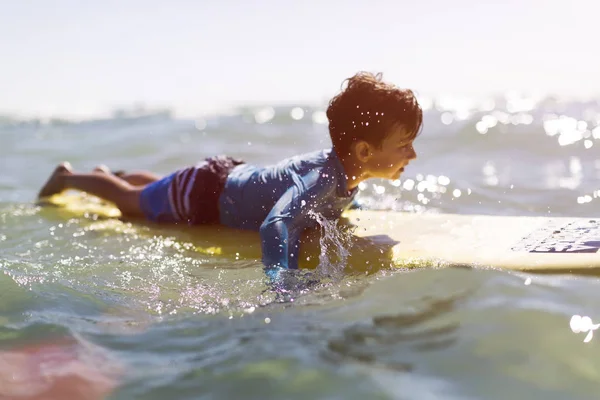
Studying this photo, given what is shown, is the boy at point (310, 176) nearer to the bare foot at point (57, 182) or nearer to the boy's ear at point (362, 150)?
the boy's ear at point (362, 150)

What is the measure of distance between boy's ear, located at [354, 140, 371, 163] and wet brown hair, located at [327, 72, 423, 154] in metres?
0.02

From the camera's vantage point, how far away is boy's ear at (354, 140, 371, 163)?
2939 mm

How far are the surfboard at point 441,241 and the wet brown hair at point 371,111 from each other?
1.48 ft

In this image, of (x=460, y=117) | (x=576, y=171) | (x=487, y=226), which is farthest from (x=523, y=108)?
(x=487, y=226)

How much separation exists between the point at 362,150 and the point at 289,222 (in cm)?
51

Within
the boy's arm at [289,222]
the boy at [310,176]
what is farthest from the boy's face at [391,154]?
the boy's arm at [289,222]

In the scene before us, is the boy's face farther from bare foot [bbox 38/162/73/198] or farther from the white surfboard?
bare foot [bbox 38/162/73/198]

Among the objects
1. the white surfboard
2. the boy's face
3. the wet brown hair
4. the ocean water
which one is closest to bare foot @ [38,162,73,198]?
the ocean water

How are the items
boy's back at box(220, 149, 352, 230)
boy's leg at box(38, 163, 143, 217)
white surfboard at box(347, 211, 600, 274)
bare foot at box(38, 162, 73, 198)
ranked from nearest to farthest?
1. white surfboard at box(347, 211, 600, 274)
2. boy's back at box(220, 149, 352, 230)
3. boy's leg at box(38, 163, 143, 217)
4. bare foot at box(38, 162, 73, 198)

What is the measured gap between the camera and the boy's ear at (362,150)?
2.94 metres

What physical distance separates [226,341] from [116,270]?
988 millimetres

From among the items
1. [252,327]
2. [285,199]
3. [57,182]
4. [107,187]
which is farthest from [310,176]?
[57,182]

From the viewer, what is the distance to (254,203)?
3.24m

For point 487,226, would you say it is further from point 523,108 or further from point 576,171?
point 523,108
